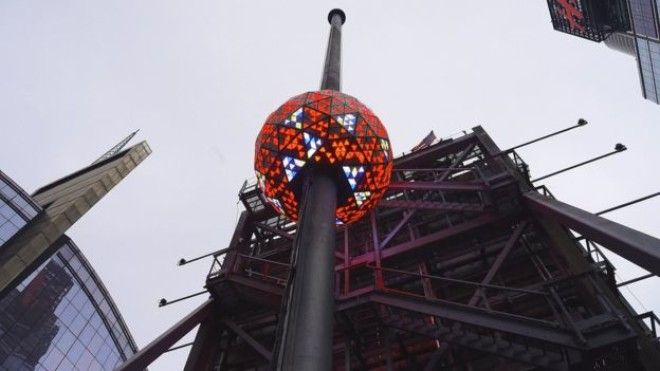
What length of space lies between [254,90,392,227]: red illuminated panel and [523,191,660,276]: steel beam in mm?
3754

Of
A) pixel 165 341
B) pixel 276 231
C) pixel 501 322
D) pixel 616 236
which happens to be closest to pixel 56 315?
pixel 276 231

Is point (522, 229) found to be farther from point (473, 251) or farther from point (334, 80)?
point (334, 80)

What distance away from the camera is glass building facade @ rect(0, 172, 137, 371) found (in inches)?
1490

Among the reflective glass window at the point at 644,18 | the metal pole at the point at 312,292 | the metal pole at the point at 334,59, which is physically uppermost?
the reflective glass window at the point at 644,18

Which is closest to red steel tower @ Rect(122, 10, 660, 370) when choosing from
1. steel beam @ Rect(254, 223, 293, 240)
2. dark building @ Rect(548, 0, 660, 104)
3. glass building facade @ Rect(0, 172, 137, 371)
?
steel beam @ Rect(254, 223, 293, 240)

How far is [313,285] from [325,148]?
3.23 meters

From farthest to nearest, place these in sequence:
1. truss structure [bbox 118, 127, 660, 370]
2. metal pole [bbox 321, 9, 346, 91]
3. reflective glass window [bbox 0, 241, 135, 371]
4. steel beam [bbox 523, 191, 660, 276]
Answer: reflective glass window [bbox 0, 241, 135, 371] < metal pole [bbox 321, 9, 346, 91] < truss structure [bbox 118, 127, 660, 370] < steel beam [bbox 523, 191, 660, 276]

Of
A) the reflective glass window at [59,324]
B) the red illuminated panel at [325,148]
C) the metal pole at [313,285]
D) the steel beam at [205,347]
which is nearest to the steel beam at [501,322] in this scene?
the red illuminated panel at [325,148]

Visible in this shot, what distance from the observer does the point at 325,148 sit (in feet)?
27.6

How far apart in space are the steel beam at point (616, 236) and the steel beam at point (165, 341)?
31.6ft

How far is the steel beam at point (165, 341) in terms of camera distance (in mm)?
9852

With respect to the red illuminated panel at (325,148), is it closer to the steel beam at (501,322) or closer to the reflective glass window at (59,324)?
the steel beam at (501,322)

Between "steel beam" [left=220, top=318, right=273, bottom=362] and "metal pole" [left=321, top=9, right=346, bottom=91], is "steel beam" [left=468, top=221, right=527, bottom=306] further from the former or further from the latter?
"metal pole" [left=321, top=9, right=346, bottom=91]

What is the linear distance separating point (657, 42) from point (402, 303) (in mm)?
58035
